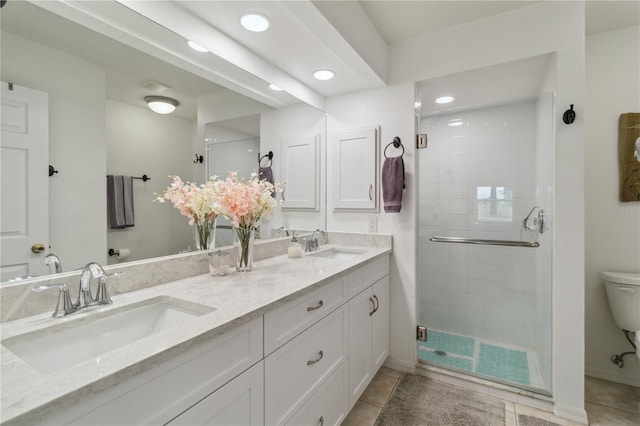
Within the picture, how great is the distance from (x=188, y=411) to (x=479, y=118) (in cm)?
290

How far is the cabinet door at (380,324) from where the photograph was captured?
6.57 ft

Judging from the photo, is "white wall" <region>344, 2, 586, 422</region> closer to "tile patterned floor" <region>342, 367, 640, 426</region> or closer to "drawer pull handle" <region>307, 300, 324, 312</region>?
"tile patterned floor" <region>342, 367, 640, 426</region>

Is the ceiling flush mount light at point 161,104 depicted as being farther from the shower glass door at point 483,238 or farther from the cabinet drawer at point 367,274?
the shower glass door at point 483,238

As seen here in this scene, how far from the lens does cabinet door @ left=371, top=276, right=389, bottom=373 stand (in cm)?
200

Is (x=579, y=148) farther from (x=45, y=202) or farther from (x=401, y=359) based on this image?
(x=45, y=202)

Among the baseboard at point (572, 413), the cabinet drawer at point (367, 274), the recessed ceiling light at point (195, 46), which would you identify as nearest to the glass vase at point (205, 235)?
the cabinet drawer at point (367, 274)

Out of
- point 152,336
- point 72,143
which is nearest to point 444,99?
point 72,143

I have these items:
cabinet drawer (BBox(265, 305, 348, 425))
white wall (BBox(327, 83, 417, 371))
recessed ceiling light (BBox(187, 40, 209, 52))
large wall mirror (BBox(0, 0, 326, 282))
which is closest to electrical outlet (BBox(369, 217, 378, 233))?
white wall (BBox(327, 83, 417, 371))

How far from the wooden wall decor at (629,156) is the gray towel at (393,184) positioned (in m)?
1.55

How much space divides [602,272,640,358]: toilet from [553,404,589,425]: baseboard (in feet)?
2.12

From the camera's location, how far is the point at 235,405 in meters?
0.92

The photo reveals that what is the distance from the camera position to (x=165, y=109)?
4.52 feet

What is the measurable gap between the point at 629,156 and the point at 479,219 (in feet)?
3.45

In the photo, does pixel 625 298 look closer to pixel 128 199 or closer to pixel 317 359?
pixel 317 359
